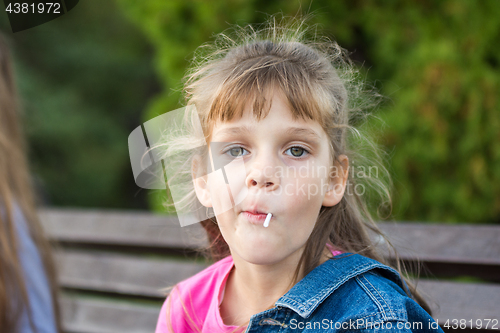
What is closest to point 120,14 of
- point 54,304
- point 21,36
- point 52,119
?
point 21,36

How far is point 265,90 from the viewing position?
1012mm

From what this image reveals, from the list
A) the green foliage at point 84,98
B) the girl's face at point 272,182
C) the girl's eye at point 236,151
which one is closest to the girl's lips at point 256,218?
the girl's face at point 272,182

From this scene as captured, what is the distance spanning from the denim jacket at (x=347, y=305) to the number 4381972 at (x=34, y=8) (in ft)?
3.85

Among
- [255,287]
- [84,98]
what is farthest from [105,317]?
[84,98]

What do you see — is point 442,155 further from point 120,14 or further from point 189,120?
point 120,14

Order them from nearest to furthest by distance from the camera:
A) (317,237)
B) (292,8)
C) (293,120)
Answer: (293,120) < (317,237) < (292,8)

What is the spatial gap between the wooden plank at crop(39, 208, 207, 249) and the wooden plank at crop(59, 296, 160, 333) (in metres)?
0.30

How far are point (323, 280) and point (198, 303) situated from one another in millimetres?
401

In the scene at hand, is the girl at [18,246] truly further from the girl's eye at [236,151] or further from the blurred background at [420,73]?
the girl's eye at [236,151]

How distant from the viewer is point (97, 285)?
2240 millimetres

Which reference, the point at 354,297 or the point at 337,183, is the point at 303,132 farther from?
the point at 354,297

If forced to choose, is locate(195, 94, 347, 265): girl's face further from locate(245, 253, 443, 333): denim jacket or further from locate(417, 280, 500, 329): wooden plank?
locate(417, 280, 500, 329): wooden plank

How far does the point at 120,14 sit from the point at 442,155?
497 centimetres

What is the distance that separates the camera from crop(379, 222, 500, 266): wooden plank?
4.94ft
